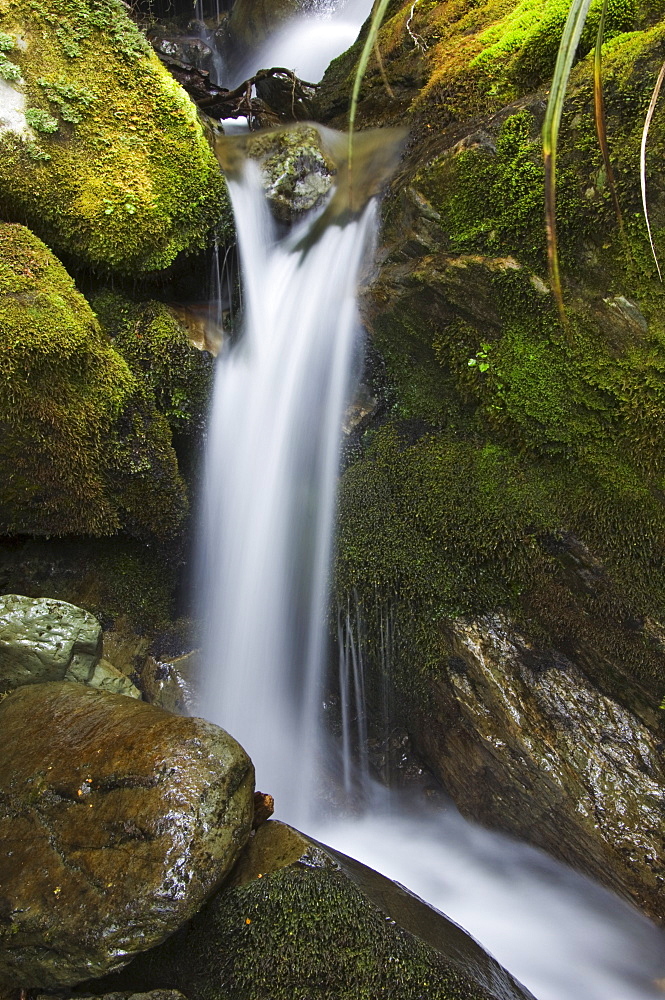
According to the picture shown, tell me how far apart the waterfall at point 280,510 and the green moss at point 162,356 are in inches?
7.7

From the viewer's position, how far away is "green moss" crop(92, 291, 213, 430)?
4340 millimetres

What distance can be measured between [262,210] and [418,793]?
4916 mm

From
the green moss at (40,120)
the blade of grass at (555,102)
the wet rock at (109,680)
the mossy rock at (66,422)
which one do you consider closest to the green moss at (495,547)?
the mossy rock at (66,422)

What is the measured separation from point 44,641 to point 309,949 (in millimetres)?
2374

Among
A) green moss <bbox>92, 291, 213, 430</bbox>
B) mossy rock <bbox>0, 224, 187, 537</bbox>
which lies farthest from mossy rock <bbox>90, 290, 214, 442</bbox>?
mossy rock <bbox>0, 224, 187, 537</bbox>

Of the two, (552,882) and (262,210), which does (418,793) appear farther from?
(262,210)

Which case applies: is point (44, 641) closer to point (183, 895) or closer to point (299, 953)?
point (183, 895)

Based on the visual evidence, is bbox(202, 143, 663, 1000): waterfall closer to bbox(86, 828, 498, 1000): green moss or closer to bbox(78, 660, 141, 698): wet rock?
bbox(78, 660, 141, 698): wet rock

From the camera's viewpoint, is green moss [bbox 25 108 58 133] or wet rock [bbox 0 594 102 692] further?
green moss [bbox 25 108 58 133]

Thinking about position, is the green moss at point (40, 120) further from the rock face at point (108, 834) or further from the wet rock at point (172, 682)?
the rock face at point (108, 834)

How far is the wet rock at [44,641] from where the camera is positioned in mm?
3652

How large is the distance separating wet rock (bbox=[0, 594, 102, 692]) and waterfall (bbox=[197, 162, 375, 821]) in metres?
0.98

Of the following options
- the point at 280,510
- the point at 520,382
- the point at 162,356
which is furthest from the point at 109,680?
the point at 520,382

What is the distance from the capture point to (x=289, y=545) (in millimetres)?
4473
